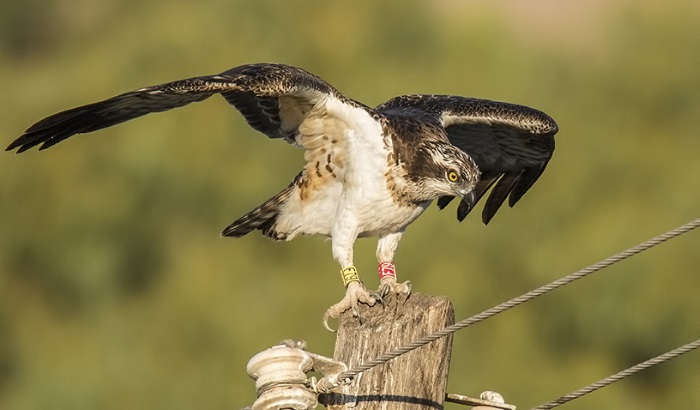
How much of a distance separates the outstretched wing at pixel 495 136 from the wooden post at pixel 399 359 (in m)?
2.54

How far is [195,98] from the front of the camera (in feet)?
27.6

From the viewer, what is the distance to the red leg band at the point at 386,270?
28.4 ft

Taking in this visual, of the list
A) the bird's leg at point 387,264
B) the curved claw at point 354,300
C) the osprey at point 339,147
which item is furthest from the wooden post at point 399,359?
the osprey at point 339,147

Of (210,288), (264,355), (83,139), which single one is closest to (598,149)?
(210,288)

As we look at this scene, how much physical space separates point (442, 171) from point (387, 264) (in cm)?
57

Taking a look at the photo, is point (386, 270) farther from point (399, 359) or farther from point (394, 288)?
point (399, 359)

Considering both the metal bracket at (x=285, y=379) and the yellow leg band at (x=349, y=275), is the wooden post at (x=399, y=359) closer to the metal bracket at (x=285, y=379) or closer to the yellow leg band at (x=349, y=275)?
the metal bracket at (x=285, y=379)

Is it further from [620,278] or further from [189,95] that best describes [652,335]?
[189,95]

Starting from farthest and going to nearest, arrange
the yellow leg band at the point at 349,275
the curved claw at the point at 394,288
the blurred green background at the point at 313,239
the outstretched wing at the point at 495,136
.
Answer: the blurred green background at the point at 313,239
the outstretched wing at the point at 495,136
the yellow leg band at the point at 349,275
the curved claw at the point at 394,288

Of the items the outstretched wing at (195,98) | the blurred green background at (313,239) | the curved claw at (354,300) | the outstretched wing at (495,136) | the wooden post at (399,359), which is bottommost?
the wooden post at (399,359)

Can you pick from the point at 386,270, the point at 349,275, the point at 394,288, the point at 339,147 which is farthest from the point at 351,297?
the point at 339,147

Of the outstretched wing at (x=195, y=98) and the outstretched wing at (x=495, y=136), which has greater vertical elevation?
the outstretched wing at (x=495, y=136)

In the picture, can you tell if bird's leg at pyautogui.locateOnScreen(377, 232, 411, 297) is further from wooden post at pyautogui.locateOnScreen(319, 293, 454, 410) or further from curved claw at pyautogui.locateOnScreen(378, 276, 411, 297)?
wooden post at pyautogui.locateOnScreen(319, 293, 454, 410)

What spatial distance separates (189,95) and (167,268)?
8.09m
